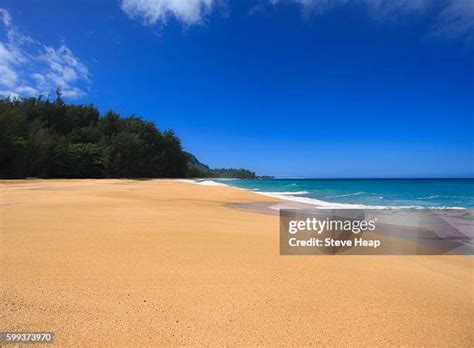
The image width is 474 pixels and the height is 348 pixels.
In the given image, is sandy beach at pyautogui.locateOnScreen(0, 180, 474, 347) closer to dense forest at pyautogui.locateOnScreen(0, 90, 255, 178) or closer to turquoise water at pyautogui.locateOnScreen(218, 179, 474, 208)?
turquoise water at pyautogui.locateOnScreen(218, 179, 474, 208)

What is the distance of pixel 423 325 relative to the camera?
2236 mm

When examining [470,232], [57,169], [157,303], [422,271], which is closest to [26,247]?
[157,303]

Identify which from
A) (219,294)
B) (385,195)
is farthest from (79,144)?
(219,294)

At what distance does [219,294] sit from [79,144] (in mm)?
53834

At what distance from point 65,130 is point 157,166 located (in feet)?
63.5

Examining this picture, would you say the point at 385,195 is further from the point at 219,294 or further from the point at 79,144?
the point at 79,144

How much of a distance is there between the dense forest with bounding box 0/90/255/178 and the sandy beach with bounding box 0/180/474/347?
3763cm

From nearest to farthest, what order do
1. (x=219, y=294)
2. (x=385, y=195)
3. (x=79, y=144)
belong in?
(x=219, y=294) < (x=385, y=195) < (x=79, y=144)

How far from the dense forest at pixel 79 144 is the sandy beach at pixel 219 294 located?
37629 mm

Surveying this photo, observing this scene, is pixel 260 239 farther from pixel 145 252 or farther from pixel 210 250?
pixel 145 252

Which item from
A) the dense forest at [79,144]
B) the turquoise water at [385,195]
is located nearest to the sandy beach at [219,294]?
the turquoise water at [385,195]

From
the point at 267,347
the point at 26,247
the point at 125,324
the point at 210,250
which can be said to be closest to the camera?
the point at 267,347

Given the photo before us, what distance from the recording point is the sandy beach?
1.99 m

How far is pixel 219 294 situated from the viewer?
2.57 m
